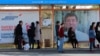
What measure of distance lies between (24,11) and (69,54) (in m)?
4.36

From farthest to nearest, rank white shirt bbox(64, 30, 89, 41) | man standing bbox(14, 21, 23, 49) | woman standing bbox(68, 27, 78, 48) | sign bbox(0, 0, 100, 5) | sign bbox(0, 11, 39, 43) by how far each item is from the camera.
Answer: white shirt bbox(64, 30, 89, 41) → sign bbox(0, 11, 39, 43) → woman standing bbox(68, 27, 78, 48) → man standing bbox(14, 21, 23, 49) → sign bbox(0, 0, 100, 5)

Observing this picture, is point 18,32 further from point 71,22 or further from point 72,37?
point 71,22

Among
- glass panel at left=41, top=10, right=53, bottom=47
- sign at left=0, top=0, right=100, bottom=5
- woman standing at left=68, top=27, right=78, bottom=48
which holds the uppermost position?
sign at left=0, top=0, right=100, bottom=5

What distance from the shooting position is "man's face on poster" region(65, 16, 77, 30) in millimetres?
20203

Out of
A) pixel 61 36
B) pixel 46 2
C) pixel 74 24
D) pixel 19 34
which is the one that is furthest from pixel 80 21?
pixel 19 34

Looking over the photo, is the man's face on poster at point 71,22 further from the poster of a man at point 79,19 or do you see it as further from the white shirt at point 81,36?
the white shirt at point 81,36

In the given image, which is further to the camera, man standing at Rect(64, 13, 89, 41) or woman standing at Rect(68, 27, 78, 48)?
man standing at Rect(64, 13, 89, 41)

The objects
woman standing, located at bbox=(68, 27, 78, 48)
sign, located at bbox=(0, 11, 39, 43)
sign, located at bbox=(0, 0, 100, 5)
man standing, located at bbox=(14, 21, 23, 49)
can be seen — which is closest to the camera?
sign, located at bbox=(0, 0, 100, 5)

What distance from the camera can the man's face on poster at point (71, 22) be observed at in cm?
2020

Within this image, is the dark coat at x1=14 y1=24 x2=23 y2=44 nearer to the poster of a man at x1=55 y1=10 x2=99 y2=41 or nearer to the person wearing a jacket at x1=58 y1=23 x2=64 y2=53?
the poster of a man at x1=55 y1=10 x2=99 y2=41

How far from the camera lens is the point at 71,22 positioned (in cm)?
2030

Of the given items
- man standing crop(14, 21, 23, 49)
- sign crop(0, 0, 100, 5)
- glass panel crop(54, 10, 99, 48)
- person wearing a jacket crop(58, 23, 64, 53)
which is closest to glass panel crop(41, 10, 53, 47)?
glass panel crop(54, 10, 99, 48)

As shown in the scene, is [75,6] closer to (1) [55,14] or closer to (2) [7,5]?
(1) [55,14]

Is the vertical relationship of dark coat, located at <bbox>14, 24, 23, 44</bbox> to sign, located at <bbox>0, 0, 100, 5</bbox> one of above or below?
below
